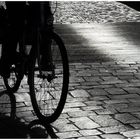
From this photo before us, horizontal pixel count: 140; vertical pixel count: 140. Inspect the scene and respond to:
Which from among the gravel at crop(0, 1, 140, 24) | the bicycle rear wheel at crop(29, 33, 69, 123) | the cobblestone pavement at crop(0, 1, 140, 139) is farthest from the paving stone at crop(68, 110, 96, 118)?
the gravel at crop(0, 1, 140, 24)

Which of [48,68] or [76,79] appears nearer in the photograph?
[48,68]

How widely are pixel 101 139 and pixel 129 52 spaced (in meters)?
3.72

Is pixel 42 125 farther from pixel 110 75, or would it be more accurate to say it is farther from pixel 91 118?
pixel 110 75

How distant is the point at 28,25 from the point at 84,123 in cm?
125

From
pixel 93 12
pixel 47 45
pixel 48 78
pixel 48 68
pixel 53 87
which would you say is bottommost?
pixel 93 12

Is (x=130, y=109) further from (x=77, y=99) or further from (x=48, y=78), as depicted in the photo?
(x=48, y=78)

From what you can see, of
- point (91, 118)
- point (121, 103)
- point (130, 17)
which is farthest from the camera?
point (130, 17)

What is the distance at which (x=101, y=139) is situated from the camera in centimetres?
426

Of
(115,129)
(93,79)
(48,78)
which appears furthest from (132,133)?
(93,79)

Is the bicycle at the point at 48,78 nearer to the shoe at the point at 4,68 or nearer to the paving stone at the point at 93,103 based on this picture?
the shoe at the point at 4,68

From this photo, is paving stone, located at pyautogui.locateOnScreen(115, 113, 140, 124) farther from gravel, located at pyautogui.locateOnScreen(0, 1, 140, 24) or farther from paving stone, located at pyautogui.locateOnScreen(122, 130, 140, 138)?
gravel, located at pyautogui.locateOnScreen(0, 1, 140, 24)

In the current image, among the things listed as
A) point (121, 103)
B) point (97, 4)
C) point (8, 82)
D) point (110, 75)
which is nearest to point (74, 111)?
point (121, 103)

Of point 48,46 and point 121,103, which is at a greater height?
point 48,46

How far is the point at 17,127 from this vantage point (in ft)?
15.0
